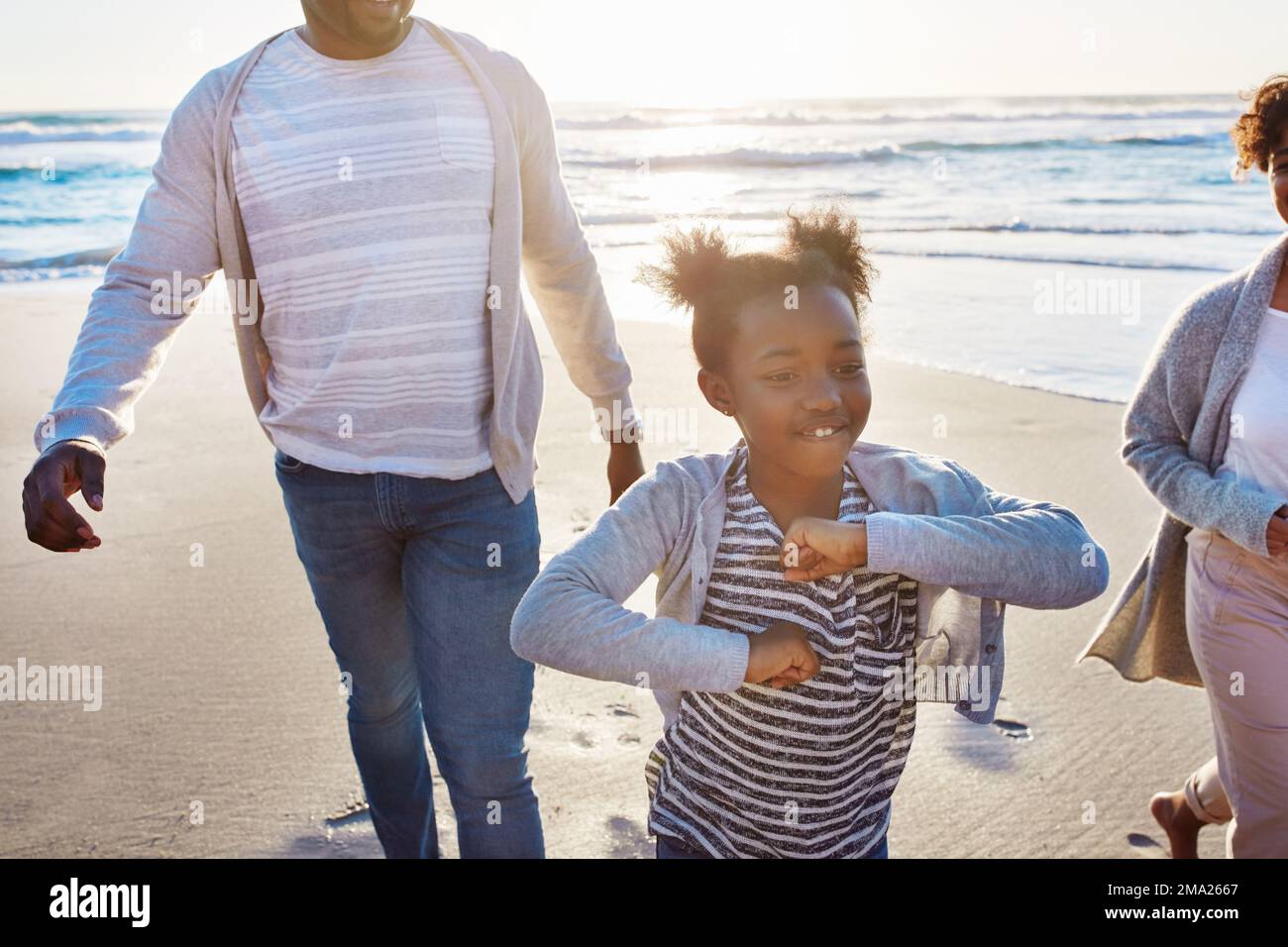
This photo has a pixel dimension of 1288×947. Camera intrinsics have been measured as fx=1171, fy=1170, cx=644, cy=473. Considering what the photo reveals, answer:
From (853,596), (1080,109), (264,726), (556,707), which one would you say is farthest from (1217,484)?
(1080,109)

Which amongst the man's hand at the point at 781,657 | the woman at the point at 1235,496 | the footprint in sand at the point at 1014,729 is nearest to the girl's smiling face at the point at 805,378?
the man's hand at the point at 781,657

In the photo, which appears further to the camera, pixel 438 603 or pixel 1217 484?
pixel 1217 484

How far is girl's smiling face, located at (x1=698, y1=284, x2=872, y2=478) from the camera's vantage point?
1859mm

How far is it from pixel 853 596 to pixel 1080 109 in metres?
39.6

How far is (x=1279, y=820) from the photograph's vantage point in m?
2.52

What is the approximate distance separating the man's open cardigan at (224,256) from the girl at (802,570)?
0.46 meters

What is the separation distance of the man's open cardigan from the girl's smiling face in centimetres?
65

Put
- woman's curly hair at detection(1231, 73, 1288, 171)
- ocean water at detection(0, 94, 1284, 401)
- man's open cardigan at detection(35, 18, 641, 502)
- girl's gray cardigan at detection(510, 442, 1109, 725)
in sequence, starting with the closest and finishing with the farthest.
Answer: girl's gray cardigan at detection(510, 442, 1109, 725)
man's open cardigan at detection(35, 18, 641, 502)
woman's curly hair at detection(1231, 73, 1288, 171)
ocean water at detection(0, 94, 1284, 401)

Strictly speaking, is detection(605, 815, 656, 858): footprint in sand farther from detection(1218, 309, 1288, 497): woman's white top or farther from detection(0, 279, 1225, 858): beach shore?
detection(1218, 309, 1288, 497): woman's white top

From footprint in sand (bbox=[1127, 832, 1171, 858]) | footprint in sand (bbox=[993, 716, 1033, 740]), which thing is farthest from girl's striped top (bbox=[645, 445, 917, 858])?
footprint in sand (bbox=[993, 716, 1033, 740])

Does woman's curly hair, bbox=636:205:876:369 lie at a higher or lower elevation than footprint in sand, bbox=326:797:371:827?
higher

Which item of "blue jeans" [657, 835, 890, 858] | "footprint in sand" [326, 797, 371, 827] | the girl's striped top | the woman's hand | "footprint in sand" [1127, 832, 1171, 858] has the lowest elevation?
"footprint in sand" [326, 797, 371, 827]

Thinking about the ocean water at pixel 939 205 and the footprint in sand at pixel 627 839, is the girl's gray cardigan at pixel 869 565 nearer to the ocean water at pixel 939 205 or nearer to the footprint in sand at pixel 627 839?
the ocean water at pixel 939 205
